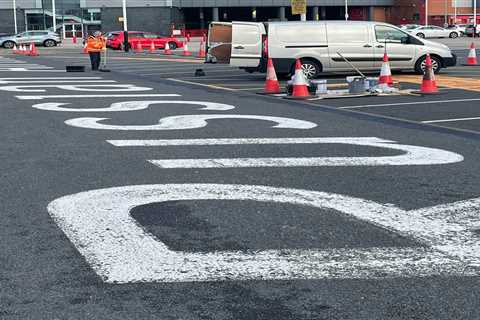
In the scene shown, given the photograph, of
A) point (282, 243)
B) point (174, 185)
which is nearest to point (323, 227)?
point (282, 243)

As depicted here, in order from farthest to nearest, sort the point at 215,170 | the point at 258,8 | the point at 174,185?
the point at 258,8
the point at 215,170
the point at 174,185

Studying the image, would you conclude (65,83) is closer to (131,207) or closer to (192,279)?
(131,207)

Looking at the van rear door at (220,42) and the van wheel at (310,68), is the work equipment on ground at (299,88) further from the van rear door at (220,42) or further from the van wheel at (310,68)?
the van rear door at (220,42)

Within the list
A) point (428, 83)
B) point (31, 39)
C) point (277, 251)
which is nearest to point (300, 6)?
point (428, 83)

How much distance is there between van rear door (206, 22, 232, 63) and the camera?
21502mm

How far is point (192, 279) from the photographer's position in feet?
13.9

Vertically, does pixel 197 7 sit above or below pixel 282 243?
above

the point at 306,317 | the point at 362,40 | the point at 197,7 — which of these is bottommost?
the point at 306,317

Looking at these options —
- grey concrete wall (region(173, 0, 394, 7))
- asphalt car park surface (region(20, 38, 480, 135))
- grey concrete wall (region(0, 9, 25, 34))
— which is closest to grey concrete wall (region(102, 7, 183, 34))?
grey concrete wall (region(173, 0, 394, 7))

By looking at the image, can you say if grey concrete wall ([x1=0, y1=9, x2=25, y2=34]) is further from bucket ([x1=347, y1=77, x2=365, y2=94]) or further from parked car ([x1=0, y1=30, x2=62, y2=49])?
bucket ([x1=347, y1=77, x2=365, y2=94])

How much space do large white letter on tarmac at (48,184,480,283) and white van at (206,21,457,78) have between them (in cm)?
1454

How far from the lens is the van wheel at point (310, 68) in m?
20.5

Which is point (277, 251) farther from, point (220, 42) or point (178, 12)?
point (178, 12)

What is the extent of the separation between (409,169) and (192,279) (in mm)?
3938
